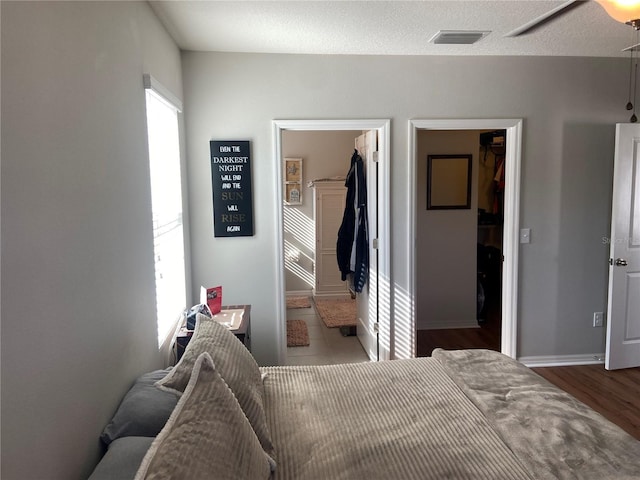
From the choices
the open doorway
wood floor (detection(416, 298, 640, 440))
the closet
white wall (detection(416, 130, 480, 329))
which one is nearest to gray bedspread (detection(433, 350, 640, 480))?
wood floor (detection(416, 298, 640, 440))

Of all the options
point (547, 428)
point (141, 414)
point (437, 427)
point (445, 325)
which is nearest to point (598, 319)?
point (445, 325)

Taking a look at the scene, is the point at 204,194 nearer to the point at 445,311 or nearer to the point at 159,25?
the point at 159,25

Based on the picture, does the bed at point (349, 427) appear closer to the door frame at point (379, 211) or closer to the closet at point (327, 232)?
the door frame at point (379, 211)

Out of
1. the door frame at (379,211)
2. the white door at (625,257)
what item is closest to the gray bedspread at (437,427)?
the door frame at (379,211)

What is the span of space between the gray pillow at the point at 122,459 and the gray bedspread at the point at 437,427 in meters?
0.47

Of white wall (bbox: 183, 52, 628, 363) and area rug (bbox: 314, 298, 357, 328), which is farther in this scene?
area rug (bbox: 314, 298, 357, 328)

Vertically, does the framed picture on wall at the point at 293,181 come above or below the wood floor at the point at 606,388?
above

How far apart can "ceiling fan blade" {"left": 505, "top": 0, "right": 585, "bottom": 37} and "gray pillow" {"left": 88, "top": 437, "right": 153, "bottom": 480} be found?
2.86m

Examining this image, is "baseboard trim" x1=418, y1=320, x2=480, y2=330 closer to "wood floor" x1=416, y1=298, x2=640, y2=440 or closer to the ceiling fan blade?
"wood floor" x1=416, y1=298, x2=640, y2=440

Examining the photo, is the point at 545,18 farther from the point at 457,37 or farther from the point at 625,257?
the point at 625,257

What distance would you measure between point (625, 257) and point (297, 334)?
2984 millimetres

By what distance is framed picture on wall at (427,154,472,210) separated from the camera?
16.3 ft

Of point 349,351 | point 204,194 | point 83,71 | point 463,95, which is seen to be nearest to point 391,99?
point 463,95

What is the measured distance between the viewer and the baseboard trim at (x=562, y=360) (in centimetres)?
404
